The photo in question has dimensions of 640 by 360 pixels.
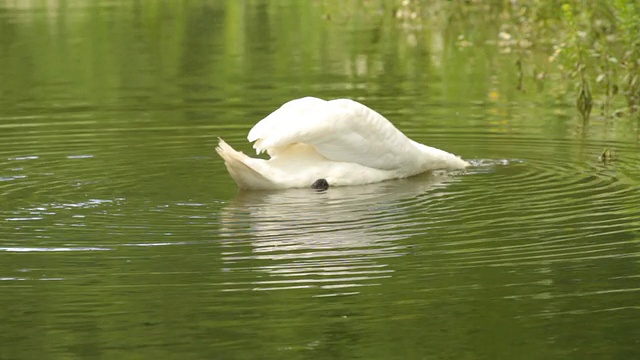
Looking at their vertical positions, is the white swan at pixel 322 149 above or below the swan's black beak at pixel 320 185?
above

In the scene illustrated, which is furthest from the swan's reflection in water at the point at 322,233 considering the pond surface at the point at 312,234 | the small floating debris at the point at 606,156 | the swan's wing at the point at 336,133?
the small floating debris at the point at 606,156

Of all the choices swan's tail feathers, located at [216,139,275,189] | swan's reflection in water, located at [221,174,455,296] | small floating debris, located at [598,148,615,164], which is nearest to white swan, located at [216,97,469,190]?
swan's tail feathers, located at [216,139,275,189]

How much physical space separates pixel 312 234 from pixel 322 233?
0.07 meters

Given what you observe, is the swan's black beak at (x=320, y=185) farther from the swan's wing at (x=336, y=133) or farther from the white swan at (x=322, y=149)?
the swan's wing at (x=336, y=133)

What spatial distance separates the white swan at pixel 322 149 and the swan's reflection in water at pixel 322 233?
0.12 metres

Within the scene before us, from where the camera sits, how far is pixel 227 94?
19047mm

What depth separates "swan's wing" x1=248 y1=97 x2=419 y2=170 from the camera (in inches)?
467

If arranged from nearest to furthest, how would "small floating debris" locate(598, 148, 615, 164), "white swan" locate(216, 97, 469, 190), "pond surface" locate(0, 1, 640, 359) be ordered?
"pond surface" locate(0, 1, 640, 359) < "white swan" locate(216, 97, 469, 190) < "small floating debris" locate(598, 148, 615, 164)

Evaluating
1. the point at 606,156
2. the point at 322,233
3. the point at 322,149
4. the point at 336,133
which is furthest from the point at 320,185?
the point at 606,156

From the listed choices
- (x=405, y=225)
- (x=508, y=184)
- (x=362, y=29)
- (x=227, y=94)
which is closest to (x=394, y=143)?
(x=508, y=184)

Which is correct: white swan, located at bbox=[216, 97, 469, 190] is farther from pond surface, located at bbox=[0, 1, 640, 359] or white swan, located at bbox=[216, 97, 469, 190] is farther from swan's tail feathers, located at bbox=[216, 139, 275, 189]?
pond surface, located at bbox=[0, 1, 640, 359]

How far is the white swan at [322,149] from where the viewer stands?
38.9ft

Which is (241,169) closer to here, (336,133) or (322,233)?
(336,133)

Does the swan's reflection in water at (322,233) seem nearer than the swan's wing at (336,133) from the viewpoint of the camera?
Yes
